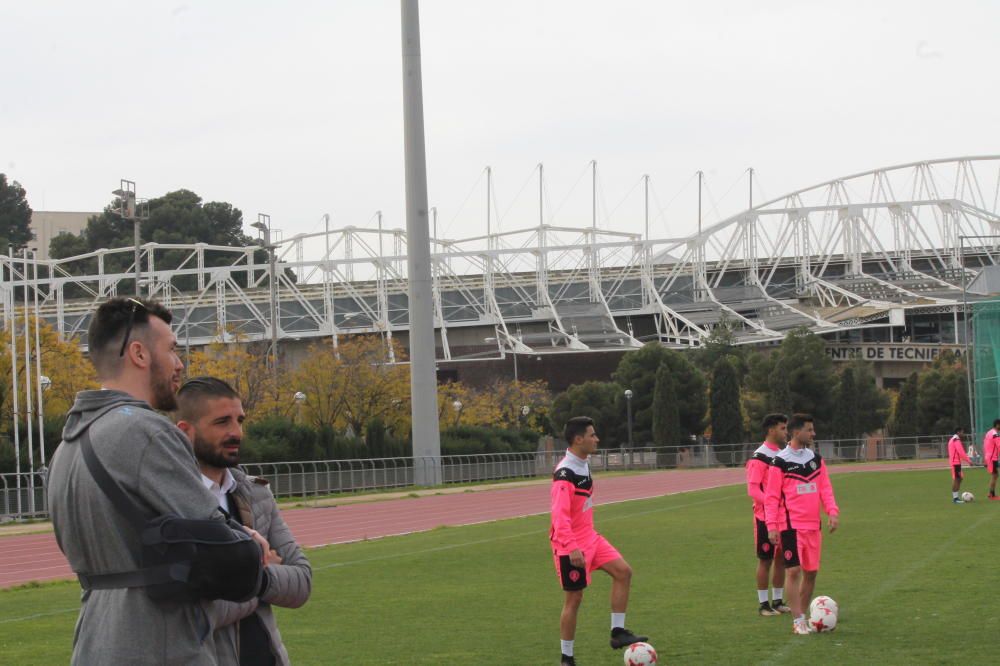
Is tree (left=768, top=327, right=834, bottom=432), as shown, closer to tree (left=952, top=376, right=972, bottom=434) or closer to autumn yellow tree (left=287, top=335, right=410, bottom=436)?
tree (left=952, top=376, right=972, bottom=434)

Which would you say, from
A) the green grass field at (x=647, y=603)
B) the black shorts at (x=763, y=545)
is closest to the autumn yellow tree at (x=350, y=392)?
the green grass field at (x=647, y=603)

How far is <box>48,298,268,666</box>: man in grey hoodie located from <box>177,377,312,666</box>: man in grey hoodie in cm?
79

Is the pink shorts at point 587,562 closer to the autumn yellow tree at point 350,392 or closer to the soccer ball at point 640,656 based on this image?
the soccer ball at point 640,656

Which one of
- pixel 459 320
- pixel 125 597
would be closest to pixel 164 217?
pixel 459 320

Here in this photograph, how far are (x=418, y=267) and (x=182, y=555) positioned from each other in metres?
48.0

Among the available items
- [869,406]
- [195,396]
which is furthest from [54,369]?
[195,396]

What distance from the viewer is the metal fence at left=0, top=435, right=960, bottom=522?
35.6 metres

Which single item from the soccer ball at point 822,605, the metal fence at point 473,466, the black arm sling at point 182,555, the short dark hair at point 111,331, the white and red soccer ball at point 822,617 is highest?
the short dark hair at point 111,331

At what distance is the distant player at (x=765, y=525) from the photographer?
13.3 meters

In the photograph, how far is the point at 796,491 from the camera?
1228 cm

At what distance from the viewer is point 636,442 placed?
275 feet

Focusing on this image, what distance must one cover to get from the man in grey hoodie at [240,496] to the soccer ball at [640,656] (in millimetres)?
5594

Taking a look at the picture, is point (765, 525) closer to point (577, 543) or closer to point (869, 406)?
point (577, 543)

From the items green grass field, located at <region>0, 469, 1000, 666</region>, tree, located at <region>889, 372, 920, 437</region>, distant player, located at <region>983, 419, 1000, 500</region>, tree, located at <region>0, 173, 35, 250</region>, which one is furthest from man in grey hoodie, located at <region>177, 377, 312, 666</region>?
tree, located at <region>0, 173, 35, 250</region>
